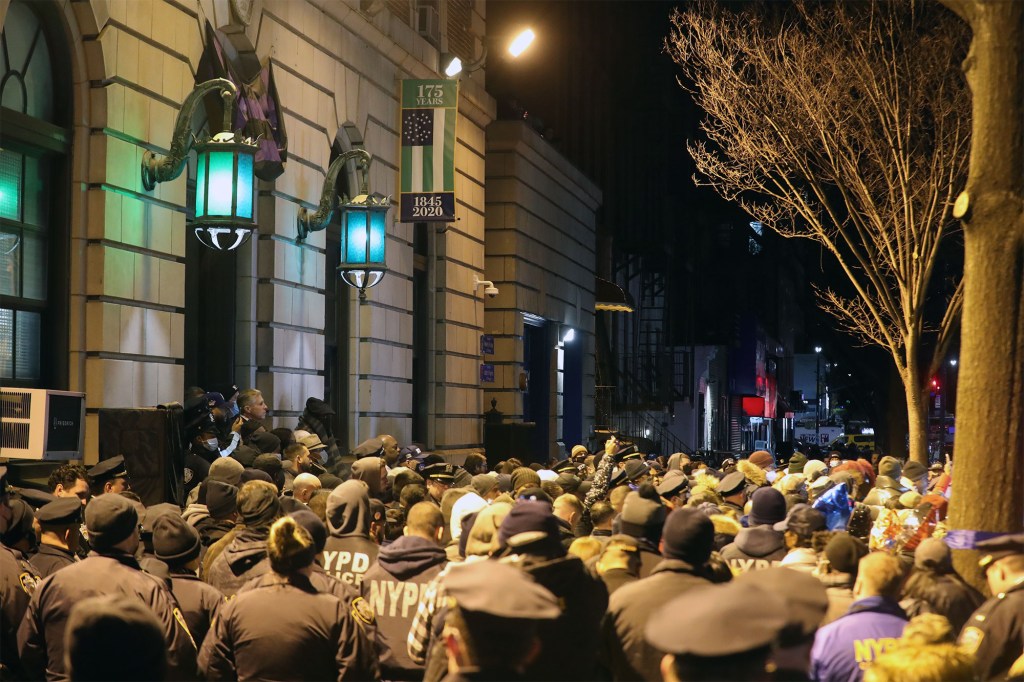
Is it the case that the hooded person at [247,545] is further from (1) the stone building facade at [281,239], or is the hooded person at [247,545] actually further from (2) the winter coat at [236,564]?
(1) the stone building facade at [281,239]

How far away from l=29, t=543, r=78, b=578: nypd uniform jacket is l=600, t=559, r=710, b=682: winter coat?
10.6 feet

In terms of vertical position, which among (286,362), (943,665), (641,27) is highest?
(641,27)

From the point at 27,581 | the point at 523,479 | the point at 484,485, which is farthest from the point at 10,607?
the point at 523,479

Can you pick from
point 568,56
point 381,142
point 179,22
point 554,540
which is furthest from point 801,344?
point 554,540

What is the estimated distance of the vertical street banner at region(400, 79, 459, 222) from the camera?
73.4 feet

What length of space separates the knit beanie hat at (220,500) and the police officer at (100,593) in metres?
2.28

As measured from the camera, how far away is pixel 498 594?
404 centimetres

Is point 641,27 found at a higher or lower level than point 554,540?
higher

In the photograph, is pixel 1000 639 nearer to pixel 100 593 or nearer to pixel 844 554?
pixel 844 554

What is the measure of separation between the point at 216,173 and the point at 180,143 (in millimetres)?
531

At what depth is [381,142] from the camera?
23.1m

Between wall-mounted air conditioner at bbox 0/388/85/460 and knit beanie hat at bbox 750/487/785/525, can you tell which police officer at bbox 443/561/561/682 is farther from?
knit beanie hat at bbox 750/487/785/525

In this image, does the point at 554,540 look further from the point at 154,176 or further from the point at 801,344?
the point at 801,344

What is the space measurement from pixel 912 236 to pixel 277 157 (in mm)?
10021
